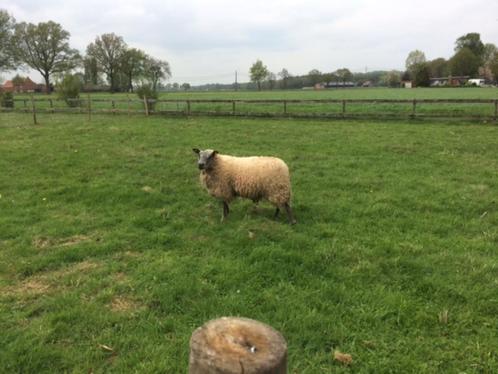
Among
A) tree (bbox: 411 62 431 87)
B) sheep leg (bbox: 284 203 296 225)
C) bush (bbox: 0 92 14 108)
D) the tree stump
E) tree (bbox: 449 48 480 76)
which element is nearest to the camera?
the tree stump

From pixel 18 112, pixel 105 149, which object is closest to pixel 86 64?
pixel 18 112

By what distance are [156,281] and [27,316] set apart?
143 centimetres

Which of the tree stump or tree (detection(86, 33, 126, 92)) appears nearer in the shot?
the tree stump

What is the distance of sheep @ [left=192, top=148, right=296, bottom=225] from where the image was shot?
6902 mm

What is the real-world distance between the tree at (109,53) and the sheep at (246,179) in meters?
78.4

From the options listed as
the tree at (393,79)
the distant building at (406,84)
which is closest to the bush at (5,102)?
the distant building at (406,84)

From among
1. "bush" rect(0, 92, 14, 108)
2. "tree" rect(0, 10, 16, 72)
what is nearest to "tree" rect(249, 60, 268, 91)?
"tree" rect(0, 10, 16, 72)

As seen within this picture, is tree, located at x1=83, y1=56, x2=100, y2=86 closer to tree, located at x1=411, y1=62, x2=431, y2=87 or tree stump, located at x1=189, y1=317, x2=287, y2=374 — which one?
tree, located at x1=411, y1=62, x2=431, y2=87

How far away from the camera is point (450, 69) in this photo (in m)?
101

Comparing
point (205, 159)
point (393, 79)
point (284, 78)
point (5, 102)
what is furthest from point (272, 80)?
point (205, 159)

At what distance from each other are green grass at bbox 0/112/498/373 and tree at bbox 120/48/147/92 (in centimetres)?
7379

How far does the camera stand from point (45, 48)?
6906 cm

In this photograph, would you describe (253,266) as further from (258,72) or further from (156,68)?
(258,72)

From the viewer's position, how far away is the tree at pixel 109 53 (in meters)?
77.1
